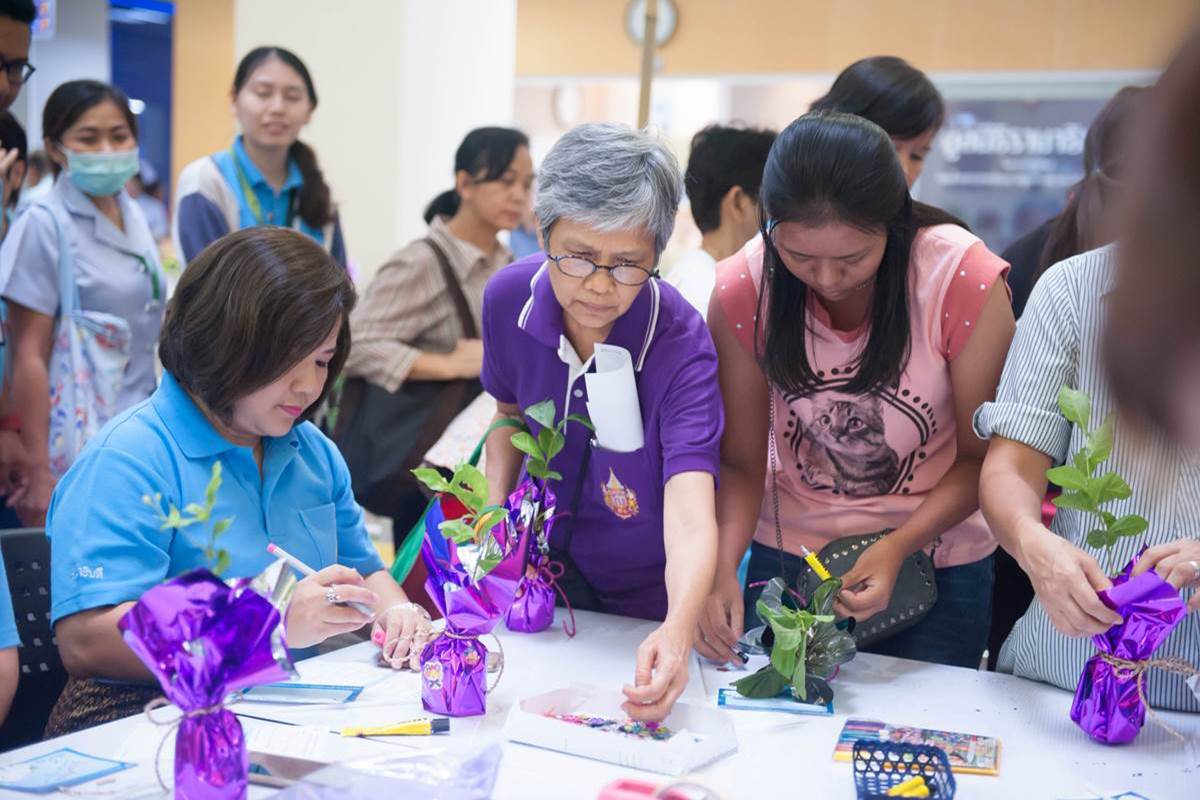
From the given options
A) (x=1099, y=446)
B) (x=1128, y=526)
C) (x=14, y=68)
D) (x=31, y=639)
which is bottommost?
(x=31, y=639)

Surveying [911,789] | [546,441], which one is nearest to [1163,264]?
[911,789]

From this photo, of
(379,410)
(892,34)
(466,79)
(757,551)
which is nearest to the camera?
(757,551)

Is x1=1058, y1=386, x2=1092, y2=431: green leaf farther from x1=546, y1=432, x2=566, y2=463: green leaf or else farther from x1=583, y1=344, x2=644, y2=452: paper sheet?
x1=546, y1=432, x2=566, y2=463: green leaf

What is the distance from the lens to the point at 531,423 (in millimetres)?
2105

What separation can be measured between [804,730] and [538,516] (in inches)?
20.9

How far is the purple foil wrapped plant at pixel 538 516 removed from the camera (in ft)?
6.26

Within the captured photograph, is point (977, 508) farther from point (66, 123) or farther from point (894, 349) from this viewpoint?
point (66, 123)

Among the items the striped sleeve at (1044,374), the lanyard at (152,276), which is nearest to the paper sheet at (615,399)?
the striped sleeve at (1044,374)

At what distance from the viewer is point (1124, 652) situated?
5.34 feet

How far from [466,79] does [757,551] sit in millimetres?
3404

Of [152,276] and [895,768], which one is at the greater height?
[152,276]

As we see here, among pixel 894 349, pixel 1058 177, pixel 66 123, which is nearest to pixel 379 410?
pixel 66 123

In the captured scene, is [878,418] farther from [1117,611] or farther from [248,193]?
[248,193]

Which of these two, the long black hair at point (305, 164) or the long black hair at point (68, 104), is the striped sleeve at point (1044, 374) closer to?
the long black hair at point (305, 164)
